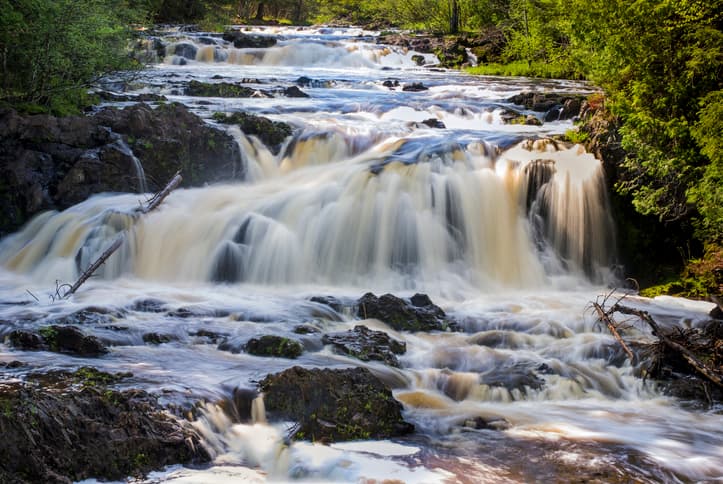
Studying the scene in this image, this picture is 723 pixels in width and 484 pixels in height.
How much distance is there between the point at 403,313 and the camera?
393 inches

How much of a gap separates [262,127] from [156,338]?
7813mm

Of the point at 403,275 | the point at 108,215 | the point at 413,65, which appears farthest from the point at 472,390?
the point at 413,65

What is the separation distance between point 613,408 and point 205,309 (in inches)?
209

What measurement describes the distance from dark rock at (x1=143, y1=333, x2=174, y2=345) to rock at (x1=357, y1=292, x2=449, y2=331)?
102 inches

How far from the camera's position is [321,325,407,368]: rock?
8547 mm

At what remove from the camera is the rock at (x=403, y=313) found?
9.87 m

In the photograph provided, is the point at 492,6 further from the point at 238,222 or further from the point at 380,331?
the point at 380,331

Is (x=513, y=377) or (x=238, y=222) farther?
(x=238, y=222)

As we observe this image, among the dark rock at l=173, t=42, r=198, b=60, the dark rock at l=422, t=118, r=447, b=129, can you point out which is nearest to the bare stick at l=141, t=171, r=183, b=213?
the dark rock at l=422, t=118, r=447, b=129

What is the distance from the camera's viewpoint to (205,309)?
1021 cm

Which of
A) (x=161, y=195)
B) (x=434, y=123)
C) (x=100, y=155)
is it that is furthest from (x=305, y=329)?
(x=434, y=123)

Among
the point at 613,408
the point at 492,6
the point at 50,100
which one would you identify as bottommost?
the point at 613,408

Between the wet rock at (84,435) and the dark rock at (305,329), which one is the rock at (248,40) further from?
the wet rock at (84,435)

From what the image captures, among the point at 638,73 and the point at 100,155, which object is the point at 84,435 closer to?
the point at 100,155
